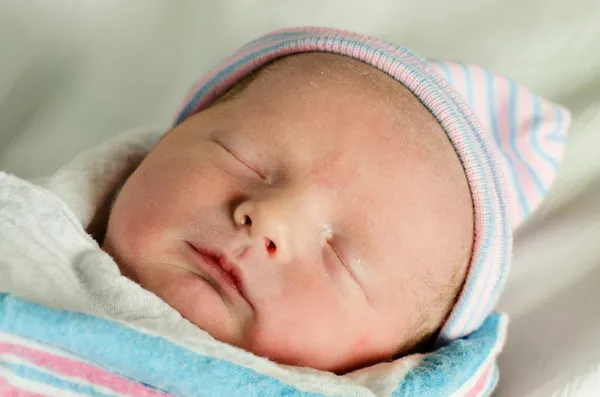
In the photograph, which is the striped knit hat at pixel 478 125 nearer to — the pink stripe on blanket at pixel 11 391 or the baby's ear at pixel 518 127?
the baby's ear at pixel 518 127

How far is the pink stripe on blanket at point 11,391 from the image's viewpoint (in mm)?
536

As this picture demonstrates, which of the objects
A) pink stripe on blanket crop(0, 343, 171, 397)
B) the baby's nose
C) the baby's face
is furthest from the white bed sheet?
pink stripe on blanket crop(0, 343, 171, 397)

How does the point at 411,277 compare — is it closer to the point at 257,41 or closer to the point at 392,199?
the point at 392,199

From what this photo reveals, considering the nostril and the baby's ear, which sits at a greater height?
the baby's ear

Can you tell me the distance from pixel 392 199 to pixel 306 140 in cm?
11

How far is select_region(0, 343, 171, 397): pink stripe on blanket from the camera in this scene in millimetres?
531

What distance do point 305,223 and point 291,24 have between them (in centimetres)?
63

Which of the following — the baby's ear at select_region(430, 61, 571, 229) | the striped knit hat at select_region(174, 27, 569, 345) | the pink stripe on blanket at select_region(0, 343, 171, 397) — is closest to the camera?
the pink stripe on blanket at select_region(0, 343, 171, 397)

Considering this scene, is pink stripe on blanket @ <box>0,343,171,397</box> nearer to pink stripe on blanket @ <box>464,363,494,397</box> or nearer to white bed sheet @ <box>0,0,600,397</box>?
pink stripe on blanket @ <box>464,363,494,397</box>

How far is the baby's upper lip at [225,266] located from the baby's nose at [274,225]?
34 millimetres

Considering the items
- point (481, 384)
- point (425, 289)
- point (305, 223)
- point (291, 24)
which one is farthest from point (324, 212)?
point (291, 24)

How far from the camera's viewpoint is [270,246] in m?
0.70

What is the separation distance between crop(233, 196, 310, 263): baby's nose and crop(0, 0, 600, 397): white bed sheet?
339 mm

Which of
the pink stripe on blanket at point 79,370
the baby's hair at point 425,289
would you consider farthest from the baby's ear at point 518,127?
the pink stripe on blanket at point 79,370
